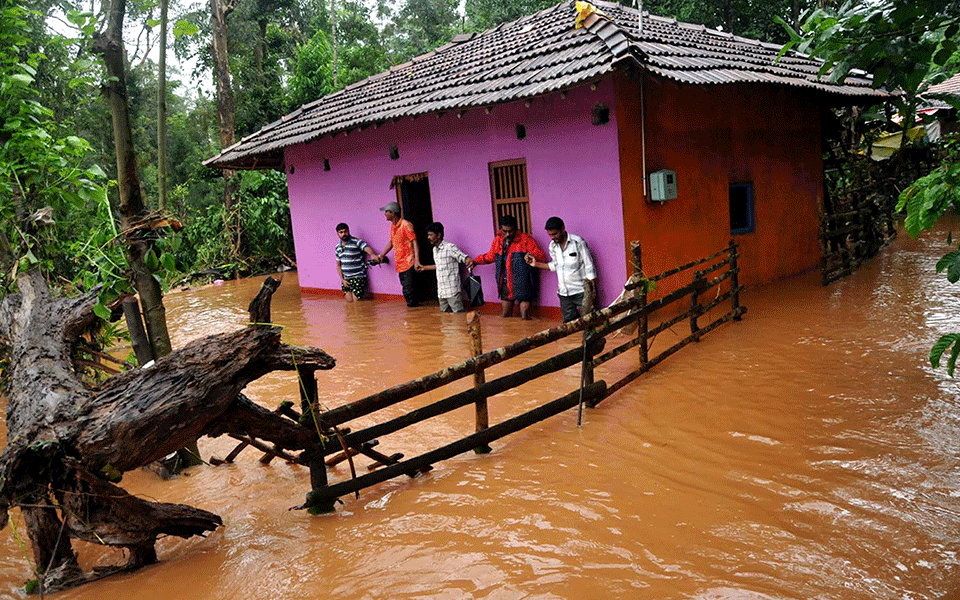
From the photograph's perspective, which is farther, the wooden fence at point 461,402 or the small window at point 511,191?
the small window at point 511,191

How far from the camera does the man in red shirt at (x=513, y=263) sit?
31.1ft

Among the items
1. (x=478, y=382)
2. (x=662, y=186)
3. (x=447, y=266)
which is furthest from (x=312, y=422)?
(x=447, y=266)

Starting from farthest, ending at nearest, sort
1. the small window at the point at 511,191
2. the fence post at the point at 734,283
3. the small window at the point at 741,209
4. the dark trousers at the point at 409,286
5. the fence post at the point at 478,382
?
1. the dark trousers at the point at 409,286
2. the small window at the point at 741,209
3. the small window at the point at 511,191
4. the fence post at the point at 734,283
5. the fence post at the point at 478,382

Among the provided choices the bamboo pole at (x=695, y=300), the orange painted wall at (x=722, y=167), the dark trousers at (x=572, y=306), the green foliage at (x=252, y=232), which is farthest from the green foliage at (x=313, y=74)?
the bamboo pole at (x=695, y=300)

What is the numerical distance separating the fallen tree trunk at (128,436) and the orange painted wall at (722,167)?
553 centimetres

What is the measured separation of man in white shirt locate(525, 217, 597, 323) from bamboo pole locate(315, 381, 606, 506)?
299cm

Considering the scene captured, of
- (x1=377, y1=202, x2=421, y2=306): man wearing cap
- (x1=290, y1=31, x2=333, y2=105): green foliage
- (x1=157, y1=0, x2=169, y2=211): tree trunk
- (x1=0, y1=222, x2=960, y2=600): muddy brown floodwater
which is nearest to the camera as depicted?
(x1=157, y1=0, x2=169, y2=211): tree trunk

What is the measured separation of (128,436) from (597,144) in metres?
6.51

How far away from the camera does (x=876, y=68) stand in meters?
3.21

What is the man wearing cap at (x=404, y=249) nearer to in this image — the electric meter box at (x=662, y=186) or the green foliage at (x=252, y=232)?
the electric meter box at (x=662, y=186)

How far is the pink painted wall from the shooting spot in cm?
872

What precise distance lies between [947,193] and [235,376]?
345 cm

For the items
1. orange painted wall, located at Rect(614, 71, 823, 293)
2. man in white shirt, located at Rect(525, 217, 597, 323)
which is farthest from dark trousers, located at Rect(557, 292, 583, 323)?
orange painted wall, located at Rect(614, 71, 823, 293)

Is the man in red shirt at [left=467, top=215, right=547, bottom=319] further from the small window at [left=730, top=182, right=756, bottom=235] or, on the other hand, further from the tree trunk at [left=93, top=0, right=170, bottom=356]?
the tree trunk at [left=93, top=0, right=170, bottom=356]
